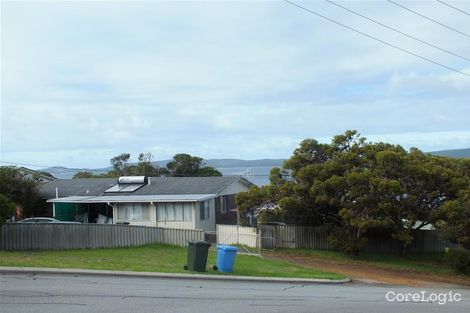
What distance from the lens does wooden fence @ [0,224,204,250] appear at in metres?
23.3

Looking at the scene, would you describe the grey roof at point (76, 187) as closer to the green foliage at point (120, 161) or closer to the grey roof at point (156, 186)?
the grey roof at point (156, 186)

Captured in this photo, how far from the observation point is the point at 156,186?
4159 cm

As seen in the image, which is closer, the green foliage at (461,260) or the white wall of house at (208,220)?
the green foliage at (461,260)

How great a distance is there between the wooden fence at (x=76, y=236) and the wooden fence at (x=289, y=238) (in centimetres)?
458

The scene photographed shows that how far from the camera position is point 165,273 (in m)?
15.8

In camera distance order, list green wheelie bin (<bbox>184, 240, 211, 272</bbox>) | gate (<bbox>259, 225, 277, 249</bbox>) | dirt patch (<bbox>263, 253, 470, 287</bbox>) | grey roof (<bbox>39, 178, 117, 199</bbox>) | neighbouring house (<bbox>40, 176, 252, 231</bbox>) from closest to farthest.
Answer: green wheelie bin (<bbox>184, 240, 211, 272</bbox>)
dirt patch (<bbox>263, 253, 470, 287</bbox>)
gate (<bbox>259, 225, 277, 249</bbox>)
neighbouring house (<bbox>40, 176, 252, 231</bbox>)
grey roof (<bbox>39, 178, 117, 199</bbox>)

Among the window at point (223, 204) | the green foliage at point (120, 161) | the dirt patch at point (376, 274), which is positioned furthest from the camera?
the green foliage at point (120, 161)

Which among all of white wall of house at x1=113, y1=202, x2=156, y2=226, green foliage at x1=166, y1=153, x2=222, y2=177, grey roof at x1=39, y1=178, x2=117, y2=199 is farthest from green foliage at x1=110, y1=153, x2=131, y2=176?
white wall of house at x1=113, y1=202, x2=156, y2=226

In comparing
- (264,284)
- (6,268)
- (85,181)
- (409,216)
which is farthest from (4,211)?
(85,181)

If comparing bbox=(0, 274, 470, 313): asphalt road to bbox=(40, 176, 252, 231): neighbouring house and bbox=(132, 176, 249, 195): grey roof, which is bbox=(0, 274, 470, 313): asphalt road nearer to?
bbox=(40, 176, 252, 231): neighbouring house

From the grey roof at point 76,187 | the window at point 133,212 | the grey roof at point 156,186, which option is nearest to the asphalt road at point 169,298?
the window at point 133,212

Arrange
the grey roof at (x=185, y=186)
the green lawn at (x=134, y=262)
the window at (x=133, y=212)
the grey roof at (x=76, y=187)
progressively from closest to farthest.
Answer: the green lawn at (x=134, y=262) → the window at (x=133, y=212) → the grey roof at (x=185, y=186) → the grey roof at (x=76, y=187)

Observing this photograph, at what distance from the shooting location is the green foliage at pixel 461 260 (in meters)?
27.2

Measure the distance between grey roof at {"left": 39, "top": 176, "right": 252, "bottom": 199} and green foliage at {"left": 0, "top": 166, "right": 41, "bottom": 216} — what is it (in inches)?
52.2
